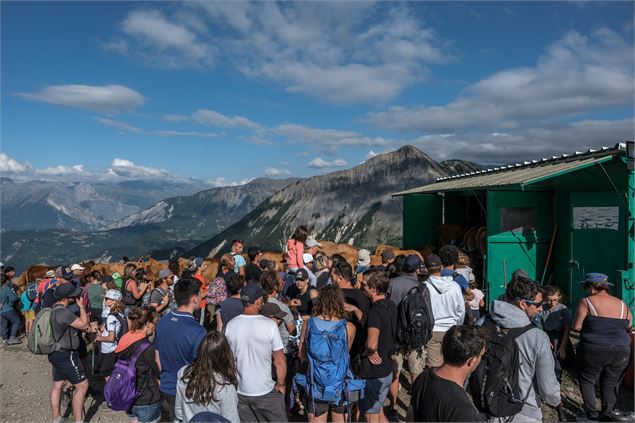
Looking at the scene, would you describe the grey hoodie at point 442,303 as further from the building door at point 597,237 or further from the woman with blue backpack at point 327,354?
the building door at point 597,237

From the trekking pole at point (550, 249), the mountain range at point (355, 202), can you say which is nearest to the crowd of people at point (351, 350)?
the trekking pole at point (550, 249)

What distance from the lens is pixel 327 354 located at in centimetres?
367

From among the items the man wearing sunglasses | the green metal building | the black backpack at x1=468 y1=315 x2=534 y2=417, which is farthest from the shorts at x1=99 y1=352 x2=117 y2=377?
the green metal building

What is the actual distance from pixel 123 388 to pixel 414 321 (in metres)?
3.08

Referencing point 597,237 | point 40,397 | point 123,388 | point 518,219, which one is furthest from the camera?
point 518,219

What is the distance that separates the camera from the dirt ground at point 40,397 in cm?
539

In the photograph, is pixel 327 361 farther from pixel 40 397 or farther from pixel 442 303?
pixel 40 397

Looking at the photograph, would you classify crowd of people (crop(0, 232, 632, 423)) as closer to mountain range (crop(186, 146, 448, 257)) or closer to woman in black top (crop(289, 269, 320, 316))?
woman in black top (crop(289, 269, 320, 316))

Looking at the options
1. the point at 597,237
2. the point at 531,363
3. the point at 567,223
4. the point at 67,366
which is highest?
the point at 567,223

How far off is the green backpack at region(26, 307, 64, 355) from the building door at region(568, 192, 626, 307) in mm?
9004

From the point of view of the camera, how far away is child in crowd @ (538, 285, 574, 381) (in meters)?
5.04

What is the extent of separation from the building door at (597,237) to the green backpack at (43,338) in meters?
9.00

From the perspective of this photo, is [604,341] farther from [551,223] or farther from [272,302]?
[551,223]

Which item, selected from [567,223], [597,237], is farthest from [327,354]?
[567,223]
